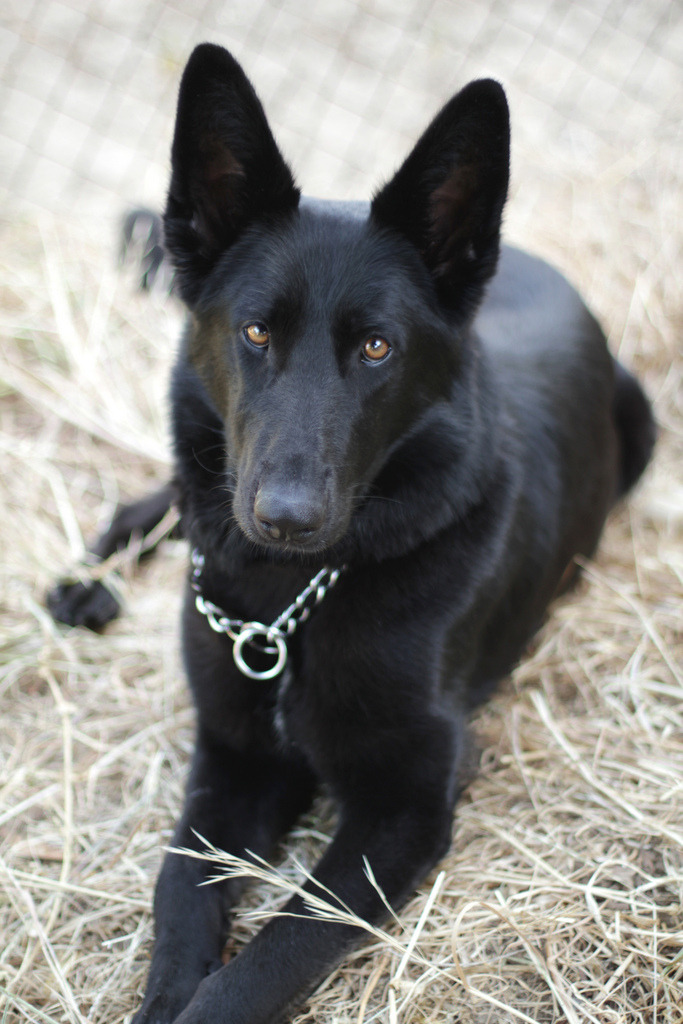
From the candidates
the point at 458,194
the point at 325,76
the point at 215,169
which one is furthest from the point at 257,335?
the point at 325,76

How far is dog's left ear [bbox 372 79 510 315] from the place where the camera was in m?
1.78

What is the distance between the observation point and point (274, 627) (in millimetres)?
2035

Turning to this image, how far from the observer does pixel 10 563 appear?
307 centimetres

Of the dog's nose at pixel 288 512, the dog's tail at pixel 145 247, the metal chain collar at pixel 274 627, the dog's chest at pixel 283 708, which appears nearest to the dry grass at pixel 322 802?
the dog's tail at pixel 145 247

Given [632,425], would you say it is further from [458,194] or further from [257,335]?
[257,335]

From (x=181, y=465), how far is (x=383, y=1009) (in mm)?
1291

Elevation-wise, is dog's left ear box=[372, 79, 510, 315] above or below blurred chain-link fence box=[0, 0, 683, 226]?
above

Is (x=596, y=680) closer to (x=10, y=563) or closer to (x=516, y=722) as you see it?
(x=516, y=722)

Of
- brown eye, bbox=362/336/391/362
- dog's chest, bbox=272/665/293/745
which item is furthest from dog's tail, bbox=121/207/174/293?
dog's chest, bbox=272/665/293/745

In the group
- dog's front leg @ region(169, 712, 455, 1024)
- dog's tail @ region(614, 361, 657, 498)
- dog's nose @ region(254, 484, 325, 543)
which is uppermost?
dog's nose @ region(254, 484, 325, 543)

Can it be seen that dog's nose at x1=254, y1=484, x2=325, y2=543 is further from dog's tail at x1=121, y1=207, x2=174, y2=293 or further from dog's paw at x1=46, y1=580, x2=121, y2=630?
dog's tail at x1=121, y1=207, x2=174, y2=293

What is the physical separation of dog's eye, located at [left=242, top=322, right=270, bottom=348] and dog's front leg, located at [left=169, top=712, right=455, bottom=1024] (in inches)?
38.2

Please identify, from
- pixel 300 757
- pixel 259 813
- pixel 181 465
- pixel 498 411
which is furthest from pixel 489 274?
pixel 259 813

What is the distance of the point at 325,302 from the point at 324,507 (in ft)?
1.47
